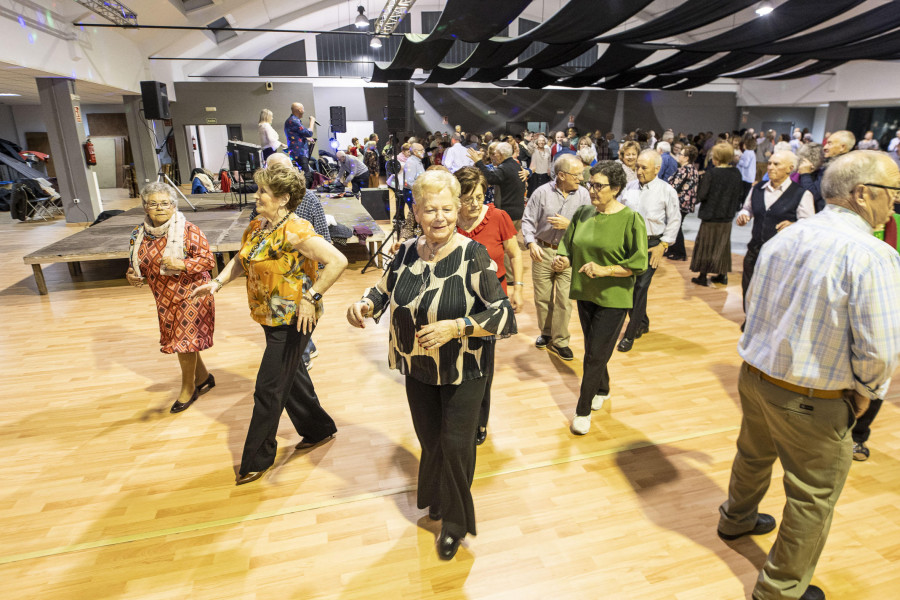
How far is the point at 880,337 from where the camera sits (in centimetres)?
149

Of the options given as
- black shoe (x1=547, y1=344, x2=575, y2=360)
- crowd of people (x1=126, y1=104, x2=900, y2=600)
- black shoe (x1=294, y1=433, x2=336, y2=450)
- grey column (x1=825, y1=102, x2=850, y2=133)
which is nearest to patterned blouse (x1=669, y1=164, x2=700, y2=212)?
crowd of people (x1=126, y1=104, x2=900, y2=600)

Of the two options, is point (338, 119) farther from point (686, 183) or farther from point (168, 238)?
point (168, 238)

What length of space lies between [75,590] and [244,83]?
19065 millimetres

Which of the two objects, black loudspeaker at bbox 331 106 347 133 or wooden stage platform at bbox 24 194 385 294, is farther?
black loudspeaker at bbox 331 106 347 133

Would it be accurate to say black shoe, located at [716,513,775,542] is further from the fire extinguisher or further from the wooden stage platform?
the fire extinguisher

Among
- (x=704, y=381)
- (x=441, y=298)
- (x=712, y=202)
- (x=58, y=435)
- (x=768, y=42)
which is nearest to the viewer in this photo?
(x=441, y=298)

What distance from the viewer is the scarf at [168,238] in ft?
9.48

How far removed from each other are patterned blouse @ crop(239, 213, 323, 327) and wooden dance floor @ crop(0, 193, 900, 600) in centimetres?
89

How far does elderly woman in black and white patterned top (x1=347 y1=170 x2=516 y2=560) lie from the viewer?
1.76 meters

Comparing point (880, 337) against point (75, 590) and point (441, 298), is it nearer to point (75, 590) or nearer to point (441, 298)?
point (441, 298)

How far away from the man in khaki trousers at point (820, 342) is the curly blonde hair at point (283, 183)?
1857mm

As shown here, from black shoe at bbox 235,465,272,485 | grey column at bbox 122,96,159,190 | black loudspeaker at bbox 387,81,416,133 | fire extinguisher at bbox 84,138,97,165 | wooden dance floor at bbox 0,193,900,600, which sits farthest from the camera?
grey column at bbox 122,96,159,190

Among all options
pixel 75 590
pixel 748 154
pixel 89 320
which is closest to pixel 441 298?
pixel 75 590

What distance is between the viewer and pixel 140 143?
13.7m
